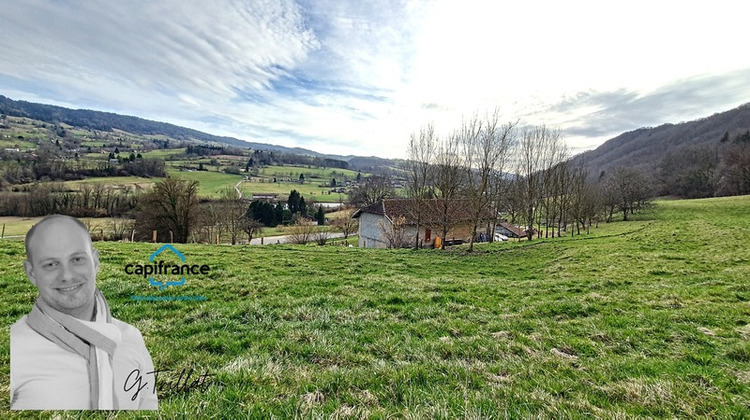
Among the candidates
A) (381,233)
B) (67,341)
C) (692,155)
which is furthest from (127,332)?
(692,155)

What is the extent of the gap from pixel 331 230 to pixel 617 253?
44.7 m

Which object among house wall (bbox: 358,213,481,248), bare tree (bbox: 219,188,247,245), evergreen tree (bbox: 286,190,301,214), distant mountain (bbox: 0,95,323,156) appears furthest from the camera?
evergreen tree (bbox: 286,190,301,214)

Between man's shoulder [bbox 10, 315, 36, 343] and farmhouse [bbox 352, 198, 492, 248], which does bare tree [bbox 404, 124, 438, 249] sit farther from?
man's shoulder [bbox 10, 315, 36, 343]

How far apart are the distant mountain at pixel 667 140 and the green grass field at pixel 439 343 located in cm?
11509

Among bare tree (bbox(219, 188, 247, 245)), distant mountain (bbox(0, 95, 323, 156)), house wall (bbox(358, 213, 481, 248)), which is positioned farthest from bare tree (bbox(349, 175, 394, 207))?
distant mountain (bbox(0, 95, 323, 156))

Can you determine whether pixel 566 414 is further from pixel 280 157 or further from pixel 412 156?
pixel 280 157

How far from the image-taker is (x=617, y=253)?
18375 millimetres

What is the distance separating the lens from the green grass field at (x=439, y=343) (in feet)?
10.1

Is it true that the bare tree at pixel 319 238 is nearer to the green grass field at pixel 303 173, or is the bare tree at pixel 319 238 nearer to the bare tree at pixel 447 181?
the bare tree at pixel 447 181

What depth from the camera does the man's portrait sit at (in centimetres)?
188

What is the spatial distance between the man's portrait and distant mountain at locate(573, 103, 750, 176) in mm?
124332

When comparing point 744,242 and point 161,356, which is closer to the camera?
point 161,356

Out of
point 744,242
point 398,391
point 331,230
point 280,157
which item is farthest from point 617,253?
point 280,157

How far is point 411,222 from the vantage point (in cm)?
3778
